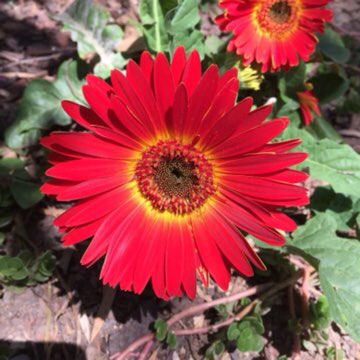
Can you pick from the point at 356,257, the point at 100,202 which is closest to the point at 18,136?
the point at 100,202

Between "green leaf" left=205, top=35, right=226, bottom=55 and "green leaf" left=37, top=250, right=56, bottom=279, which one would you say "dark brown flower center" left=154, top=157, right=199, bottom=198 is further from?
"green leaf" left=205, top=35, right=226, bottom=55

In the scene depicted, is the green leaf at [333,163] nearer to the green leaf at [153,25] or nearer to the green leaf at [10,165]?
the green leaf at [153,25]

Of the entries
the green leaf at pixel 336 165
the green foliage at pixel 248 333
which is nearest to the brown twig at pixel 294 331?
the green foliage at pixel 248 333

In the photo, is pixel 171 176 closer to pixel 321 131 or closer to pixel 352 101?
pixel 321 131

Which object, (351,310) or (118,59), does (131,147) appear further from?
(351,310)

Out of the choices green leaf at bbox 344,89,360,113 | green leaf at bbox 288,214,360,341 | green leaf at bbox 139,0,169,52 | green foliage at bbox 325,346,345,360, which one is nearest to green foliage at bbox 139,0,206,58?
green leaf at bbox 139,0,169,52

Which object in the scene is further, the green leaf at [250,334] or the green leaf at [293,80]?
the green leaf at [293,80]
